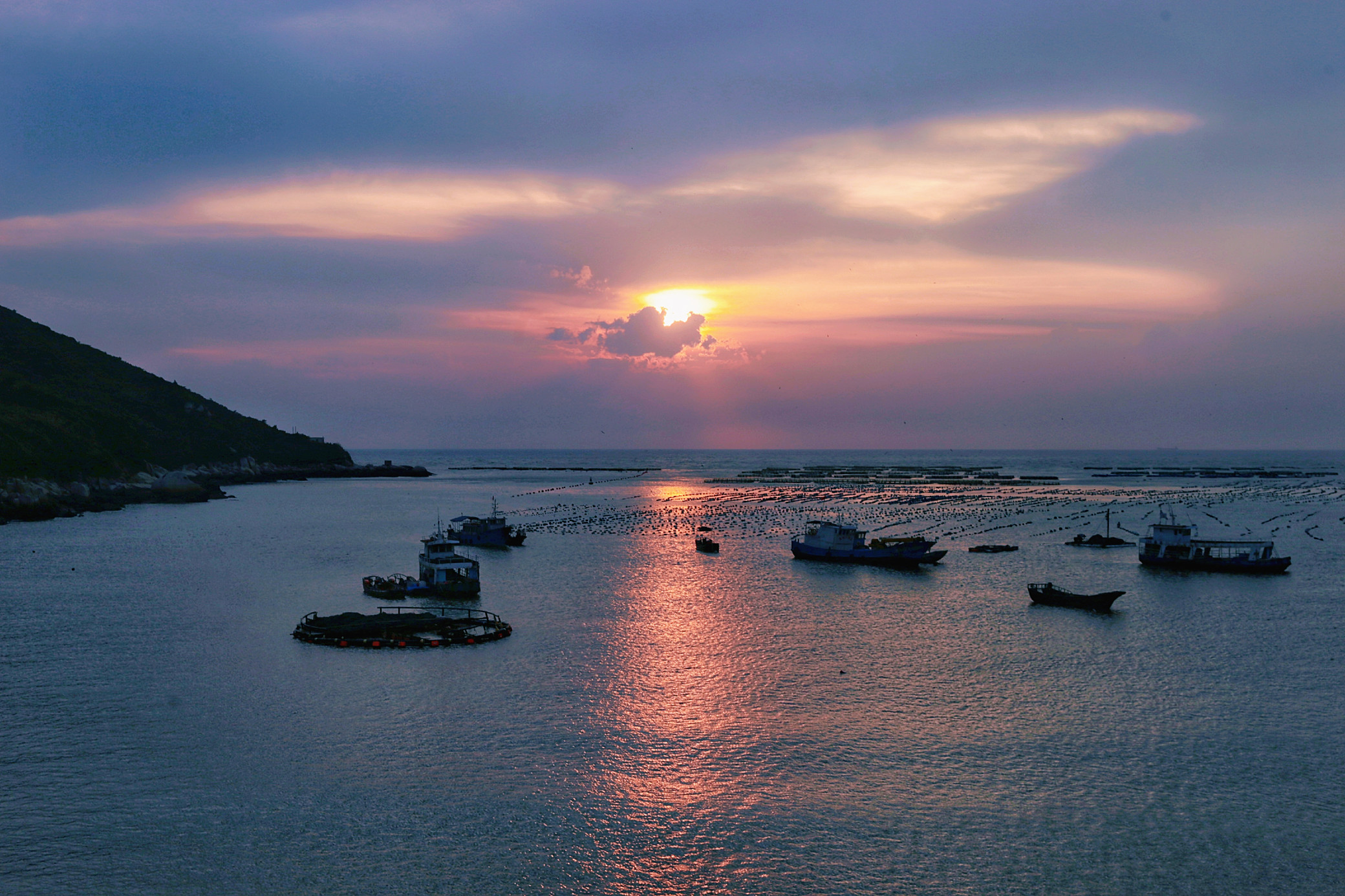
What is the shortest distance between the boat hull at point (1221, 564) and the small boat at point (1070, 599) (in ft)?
77.8

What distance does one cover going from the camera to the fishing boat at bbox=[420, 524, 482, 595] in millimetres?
69625

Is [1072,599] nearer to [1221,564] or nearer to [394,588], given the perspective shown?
[1221,564]

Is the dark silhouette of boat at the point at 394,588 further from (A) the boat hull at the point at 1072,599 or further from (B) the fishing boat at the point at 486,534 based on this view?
(A) the boat hull at the point at 1072,599

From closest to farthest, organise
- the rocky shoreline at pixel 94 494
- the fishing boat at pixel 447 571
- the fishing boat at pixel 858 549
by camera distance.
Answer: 1. the fishing boat at pixel 447 571
2. the fishing boat at pixel 858 549
3. the rocky shoreline at pixel 94 494

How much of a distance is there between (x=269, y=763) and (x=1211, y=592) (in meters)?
73.8

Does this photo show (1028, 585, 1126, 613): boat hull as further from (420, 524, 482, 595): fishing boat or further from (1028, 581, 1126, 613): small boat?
(420, 524, 482, 595): fishing boat

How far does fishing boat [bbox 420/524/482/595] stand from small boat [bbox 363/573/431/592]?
63 centimetres

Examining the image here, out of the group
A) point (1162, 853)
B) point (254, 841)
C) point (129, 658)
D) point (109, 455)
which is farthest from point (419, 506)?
point (1162, 853)

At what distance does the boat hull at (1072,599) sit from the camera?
64.4 m

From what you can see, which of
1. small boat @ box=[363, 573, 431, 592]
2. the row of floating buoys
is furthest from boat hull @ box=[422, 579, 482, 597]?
the row of floating buoys

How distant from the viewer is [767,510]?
157 m

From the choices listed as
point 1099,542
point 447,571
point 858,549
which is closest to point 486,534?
point 447,571

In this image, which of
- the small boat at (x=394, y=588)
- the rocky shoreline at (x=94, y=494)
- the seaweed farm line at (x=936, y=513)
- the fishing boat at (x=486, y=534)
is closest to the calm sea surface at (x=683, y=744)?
the small boat at (x=394, y=588)

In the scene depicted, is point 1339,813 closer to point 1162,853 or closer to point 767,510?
point 1162,853
